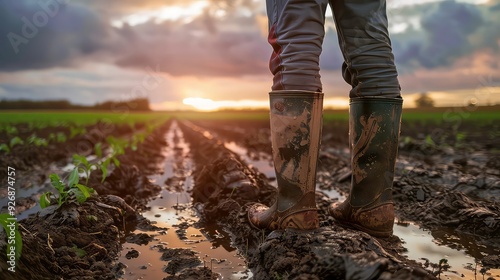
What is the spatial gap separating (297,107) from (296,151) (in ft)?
0.70

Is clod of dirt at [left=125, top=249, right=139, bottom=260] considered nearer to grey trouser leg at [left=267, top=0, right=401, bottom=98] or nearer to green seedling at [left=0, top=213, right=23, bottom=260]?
green seedling at [left=0, top=213, right=23, bottom=260]

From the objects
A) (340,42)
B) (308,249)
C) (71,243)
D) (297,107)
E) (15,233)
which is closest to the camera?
(15,233)

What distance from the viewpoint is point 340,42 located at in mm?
2379

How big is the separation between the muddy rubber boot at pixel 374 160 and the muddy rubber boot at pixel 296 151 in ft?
1.06

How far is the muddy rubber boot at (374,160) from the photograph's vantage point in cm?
224

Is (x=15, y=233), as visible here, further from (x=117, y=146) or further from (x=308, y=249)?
(x=117, y=146)

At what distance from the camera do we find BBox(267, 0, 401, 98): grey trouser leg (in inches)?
80.0

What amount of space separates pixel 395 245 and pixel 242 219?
2.95ft

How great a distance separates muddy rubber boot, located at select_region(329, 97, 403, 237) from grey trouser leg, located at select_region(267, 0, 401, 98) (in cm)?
10

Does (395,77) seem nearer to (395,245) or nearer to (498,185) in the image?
(395,245)

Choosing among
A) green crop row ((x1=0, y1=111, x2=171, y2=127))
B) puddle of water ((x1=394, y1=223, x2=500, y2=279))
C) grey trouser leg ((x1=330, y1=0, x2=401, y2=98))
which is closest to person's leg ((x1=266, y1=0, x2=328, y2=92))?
grey trouser leg ((x1=330, y1=0, x2=401, y2=98))

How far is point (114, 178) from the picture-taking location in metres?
3.89

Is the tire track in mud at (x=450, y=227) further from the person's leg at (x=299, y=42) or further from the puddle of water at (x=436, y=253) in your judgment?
the person's leg at (x=299, y=42)

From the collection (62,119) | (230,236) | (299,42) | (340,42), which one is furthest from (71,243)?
(62,119)
